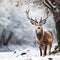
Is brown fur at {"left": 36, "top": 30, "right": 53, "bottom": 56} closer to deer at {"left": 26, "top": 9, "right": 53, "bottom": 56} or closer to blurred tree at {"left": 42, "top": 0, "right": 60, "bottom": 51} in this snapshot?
deer at {"left": 26, "top": 9, "right": 53, "bottom": 56}

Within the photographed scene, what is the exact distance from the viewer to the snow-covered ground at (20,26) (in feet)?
8.13

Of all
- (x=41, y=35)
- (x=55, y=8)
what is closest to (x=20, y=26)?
(x=41, y=35)

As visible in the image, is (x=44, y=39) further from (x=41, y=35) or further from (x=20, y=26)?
(x=20, y=26)

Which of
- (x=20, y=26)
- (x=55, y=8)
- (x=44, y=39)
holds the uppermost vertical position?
(x=55, y=8)

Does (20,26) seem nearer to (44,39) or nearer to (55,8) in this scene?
(44,39)

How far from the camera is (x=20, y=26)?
2.51 metres

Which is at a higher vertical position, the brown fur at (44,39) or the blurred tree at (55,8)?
the blurred tree at (55,8)

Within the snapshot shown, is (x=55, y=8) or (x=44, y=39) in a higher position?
(x=55, y=8)

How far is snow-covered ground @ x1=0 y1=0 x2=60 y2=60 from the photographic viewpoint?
8.13ft

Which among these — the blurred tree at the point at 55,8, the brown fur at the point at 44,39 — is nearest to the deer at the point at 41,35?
the brown fur at the point at 44,39

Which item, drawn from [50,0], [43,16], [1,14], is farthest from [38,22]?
[1,14]

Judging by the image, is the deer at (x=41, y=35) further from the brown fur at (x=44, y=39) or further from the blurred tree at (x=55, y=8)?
the blurred tree at (x=55, y=8)

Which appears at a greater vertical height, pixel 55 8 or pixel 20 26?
pixel 55 8

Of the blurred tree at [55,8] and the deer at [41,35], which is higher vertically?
the blurred tree at [55,8]
